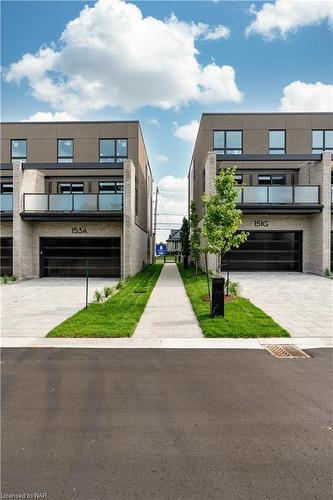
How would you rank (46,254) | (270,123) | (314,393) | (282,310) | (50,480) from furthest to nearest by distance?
1. (270,123)
2. (46,254)
3. (282,310)
4. (314,393)
5. (50,480)

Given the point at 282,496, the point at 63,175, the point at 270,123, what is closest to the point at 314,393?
the point at 282,496

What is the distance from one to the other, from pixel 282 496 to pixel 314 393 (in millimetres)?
2194

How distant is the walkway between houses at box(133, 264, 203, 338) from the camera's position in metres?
7.34

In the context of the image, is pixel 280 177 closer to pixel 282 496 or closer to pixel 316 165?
pixel 316 165

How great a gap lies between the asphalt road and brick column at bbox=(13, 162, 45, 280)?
1305cm

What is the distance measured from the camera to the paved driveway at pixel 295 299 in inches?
305

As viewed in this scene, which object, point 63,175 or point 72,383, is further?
point 63,175

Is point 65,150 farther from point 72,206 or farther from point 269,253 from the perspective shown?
point 269,253

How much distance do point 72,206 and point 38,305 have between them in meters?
8.33

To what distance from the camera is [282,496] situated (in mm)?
2609

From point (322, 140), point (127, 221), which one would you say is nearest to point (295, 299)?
point (127, 221)

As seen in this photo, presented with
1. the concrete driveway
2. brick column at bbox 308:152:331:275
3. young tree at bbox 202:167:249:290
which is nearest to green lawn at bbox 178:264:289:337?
young tree at bbox 202:167:249:290

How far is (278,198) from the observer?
1762 centimetres

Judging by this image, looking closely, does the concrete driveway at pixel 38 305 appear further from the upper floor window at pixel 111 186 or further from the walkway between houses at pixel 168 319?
the upper floor window at pixel 111 186
